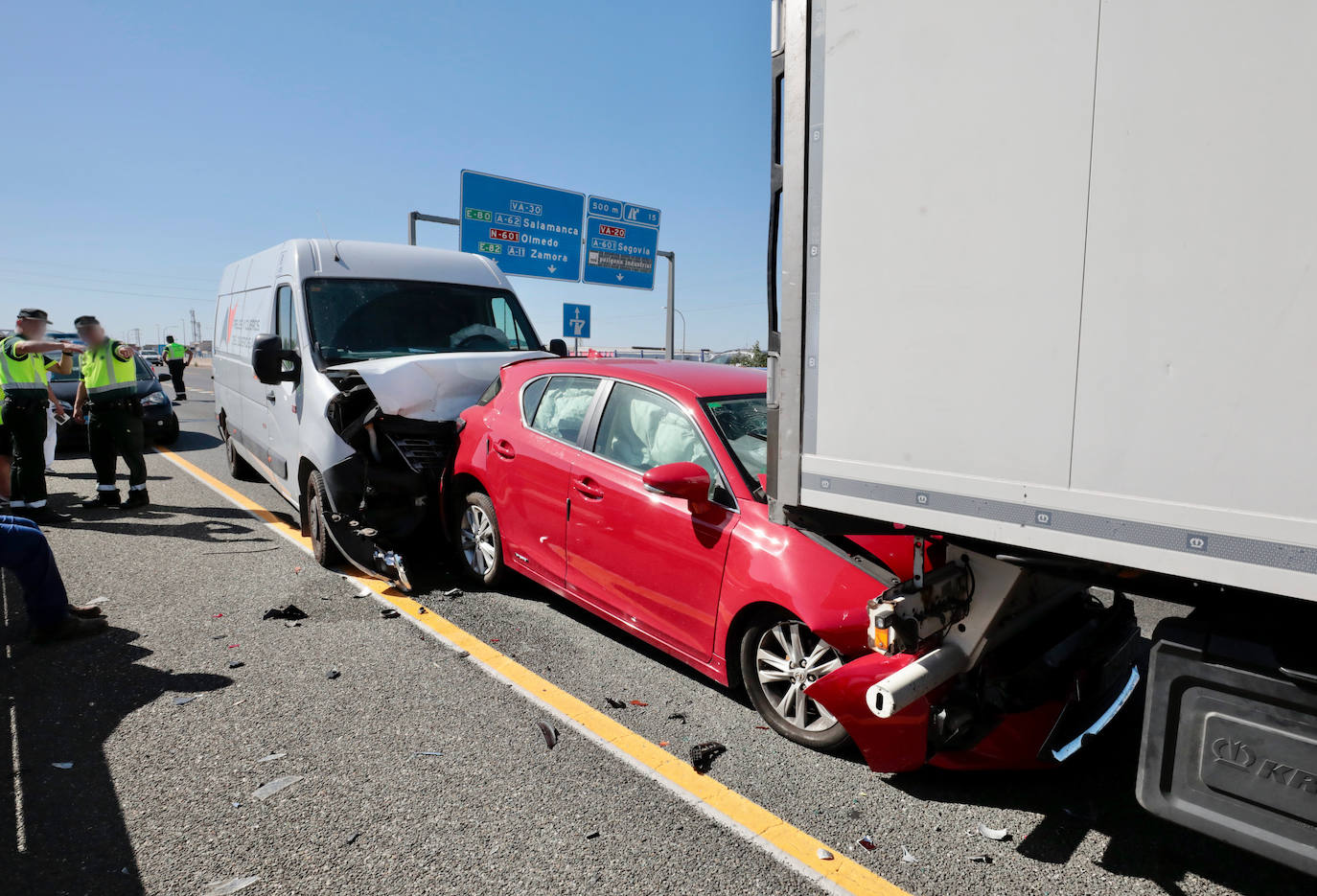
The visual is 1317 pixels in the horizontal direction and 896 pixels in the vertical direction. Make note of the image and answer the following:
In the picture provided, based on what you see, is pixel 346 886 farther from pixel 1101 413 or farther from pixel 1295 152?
pixel 1295 152

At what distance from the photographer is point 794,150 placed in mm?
2576

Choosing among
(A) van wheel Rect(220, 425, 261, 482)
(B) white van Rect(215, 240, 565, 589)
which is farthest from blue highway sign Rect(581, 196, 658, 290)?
(B) white van Rect(215, 240, 565, 589)

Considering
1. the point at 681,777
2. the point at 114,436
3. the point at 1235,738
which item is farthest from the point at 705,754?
the point at 114,436

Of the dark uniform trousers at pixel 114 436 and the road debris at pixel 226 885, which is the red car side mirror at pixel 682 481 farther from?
the dark uniform trousers at pixel 114 436

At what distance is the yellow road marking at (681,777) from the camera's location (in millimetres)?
2555

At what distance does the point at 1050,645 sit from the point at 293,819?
9.62 feet

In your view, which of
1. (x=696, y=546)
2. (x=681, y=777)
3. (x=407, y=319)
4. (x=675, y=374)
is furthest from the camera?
(x=407, y=319)

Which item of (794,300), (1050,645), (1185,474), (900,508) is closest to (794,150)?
(794,300)

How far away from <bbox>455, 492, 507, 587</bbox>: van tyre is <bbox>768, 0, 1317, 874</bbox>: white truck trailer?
2960 millimetres

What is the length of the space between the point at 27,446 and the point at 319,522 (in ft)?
12.6

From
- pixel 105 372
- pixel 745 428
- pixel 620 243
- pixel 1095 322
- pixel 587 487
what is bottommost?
pixel 587 487

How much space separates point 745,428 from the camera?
3.91 meters

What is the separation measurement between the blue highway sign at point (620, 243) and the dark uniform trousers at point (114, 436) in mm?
12432

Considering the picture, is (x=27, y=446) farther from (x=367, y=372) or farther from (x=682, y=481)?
(x=682, y=481)
